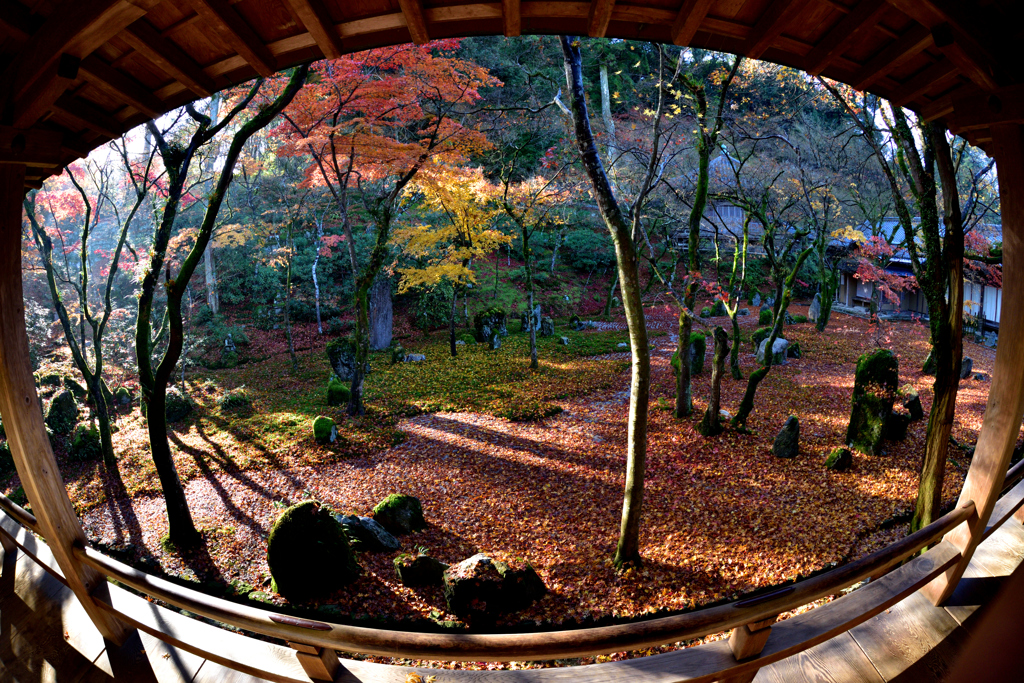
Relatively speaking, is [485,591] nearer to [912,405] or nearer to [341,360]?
Answer: [912,405]

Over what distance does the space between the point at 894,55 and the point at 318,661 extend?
158 inches

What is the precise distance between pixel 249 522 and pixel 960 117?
857 cm

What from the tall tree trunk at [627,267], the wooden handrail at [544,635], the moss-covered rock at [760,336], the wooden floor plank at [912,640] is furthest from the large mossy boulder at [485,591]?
the moss-covered rock at [760,336]

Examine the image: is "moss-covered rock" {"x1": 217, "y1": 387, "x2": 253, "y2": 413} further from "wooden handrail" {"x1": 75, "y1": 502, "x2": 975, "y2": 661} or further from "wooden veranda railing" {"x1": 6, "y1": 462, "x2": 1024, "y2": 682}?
"wooden handrail" {"x1": 75, "y1": 502, "x2": 975, "y2": 661}

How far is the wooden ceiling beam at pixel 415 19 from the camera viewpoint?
2.19 m

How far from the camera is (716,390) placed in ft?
27.9

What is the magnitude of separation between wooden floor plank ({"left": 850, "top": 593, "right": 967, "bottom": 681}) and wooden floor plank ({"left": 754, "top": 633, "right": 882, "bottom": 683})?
0.07 meters

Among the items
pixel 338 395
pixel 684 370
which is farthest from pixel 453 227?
pixel 684 370

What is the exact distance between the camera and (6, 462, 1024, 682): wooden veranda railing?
1920mm

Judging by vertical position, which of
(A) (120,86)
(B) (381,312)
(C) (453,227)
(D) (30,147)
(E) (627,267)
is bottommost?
(B) (381,312)

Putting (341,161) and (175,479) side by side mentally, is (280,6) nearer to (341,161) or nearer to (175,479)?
(175,479)

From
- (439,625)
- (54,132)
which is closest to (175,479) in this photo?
(439,625)

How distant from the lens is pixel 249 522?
278 inches

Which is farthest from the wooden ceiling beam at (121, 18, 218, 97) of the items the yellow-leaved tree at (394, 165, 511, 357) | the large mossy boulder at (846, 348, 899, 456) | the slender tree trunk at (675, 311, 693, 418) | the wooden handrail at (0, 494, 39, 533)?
the large mossy boulder at (846, 348, 899, 456)
